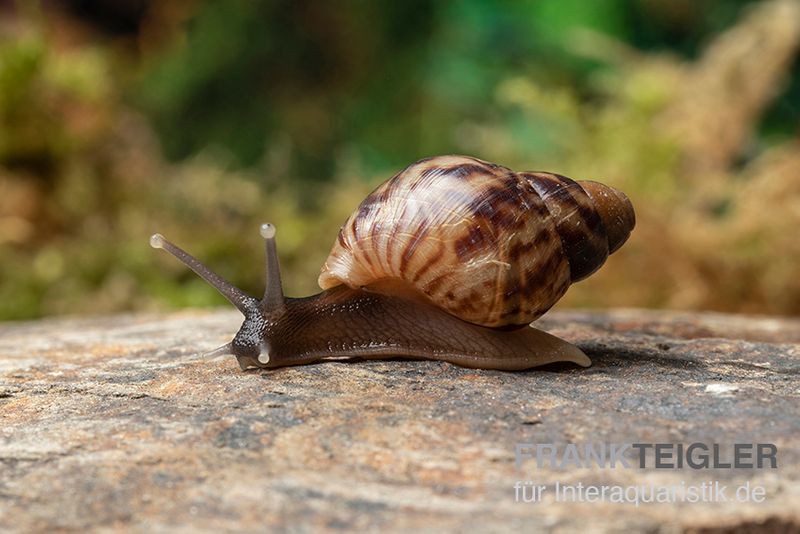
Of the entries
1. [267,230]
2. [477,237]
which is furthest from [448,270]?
[267,230]

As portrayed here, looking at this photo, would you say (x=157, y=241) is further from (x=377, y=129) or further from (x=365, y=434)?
(x=377, y=129)

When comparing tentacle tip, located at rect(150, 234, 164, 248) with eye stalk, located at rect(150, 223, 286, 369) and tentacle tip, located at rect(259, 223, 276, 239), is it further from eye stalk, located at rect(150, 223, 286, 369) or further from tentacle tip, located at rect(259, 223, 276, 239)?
tentacle tip, located at rect(259, 223, 276, 239)

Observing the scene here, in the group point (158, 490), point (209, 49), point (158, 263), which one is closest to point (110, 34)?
point (209, 49)

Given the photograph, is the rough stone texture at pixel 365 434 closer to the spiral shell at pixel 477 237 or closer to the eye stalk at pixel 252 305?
the eye stalk at pixel 252 305

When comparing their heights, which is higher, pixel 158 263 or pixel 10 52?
pixel 10 52

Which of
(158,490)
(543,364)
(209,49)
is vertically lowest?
(158,490)

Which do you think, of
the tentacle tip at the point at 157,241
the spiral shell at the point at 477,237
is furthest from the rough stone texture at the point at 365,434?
the tentacle tip at the point at 157,241

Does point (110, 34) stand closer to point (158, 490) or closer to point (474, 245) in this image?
point (474, 245)
